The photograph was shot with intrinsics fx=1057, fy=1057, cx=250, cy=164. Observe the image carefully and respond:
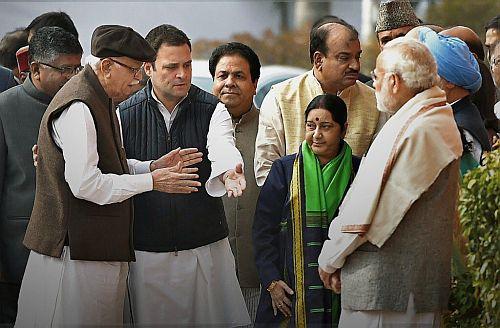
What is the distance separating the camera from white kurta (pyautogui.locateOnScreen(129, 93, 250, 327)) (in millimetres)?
4863

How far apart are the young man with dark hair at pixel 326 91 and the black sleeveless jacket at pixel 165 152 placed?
0.32 m

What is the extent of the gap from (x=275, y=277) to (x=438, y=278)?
78cm

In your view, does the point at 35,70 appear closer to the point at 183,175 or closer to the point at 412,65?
the point at 183,175

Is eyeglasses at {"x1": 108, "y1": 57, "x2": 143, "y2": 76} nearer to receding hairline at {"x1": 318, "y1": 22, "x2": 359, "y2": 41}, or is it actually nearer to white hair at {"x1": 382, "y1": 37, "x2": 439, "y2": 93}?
receding hairline at {"x1": 318, "y1": 22, "x2": 359, "y2": 41}

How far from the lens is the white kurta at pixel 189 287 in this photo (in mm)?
4863

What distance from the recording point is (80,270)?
179 inches

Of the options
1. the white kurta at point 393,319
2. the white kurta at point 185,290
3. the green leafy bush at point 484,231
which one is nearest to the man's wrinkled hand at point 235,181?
the white kurta at point 185,290

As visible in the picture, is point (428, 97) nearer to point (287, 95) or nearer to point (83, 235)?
point (287, 95)

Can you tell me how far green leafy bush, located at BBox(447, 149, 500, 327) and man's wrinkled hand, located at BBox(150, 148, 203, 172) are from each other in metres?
1.20

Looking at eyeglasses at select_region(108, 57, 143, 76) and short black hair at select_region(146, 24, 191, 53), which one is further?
short black hair at select_region(146, 24, 191, 53)

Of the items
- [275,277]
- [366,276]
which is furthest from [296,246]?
[366,276]

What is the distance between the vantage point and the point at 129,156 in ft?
15.7

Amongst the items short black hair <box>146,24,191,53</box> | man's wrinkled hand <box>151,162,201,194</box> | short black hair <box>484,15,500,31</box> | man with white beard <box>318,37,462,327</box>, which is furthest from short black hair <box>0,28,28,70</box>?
short black hair <box>484,15,500,31</box>

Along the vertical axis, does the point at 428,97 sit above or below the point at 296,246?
above
